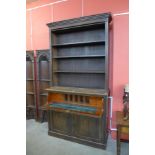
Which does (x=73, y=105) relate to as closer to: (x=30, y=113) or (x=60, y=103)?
(x=60, y=103)

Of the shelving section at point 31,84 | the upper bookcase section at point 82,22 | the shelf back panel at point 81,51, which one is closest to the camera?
the upper bookcase section at point 82,22

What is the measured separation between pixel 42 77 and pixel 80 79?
1197 mm

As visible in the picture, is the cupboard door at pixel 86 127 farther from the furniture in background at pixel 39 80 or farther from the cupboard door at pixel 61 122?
the furniture in background at pixel 39 80

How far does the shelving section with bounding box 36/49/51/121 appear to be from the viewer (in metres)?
3.96

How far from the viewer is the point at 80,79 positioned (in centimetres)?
348

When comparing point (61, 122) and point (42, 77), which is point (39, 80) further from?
point (61, 122)

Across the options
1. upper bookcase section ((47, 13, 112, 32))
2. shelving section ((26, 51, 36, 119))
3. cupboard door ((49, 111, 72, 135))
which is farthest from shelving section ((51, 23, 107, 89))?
shelving section ((26, 51, 36, 119))

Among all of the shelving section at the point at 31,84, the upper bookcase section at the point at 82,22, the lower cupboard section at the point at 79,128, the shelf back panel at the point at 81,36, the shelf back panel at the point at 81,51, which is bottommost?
the lower cupboard section at the point at 79,128

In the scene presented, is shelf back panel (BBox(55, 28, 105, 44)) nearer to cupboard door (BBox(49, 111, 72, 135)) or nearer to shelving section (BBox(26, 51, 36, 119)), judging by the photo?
shelving section (BBox(26, 51, 36, 119))

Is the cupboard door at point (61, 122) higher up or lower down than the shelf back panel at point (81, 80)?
lower down

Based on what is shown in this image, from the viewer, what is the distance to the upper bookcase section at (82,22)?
2.75m

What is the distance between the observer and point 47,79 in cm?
398

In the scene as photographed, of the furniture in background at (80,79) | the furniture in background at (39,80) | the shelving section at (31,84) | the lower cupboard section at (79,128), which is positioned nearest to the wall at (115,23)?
the furniture in background at (80,79)
